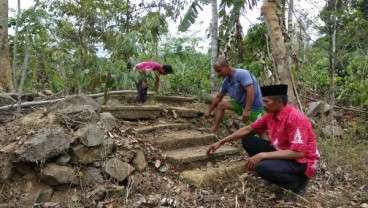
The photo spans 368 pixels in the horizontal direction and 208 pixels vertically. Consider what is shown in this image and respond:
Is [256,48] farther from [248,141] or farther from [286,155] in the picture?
[286,155]

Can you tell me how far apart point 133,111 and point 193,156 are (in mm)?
1413

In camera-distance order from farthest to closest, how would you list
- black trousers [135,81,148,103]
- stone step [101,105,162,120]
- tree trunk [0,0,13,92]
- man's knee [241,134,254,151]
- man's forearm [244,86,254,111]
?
black trousers [135,81,148,103] → tree trunk [0,0,13,92] → stone step [101,105,162,120] → man's forearm [244,86,254,111] → man's knee [241,134,254,151]

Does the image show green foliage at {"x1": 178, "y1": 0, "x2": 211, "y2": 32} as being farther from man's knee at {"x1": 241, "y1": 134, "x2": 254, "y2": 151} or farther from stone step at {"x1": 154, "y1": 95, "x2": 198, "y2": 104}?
stone step at {"x1": 154, "y1": 95, "x2": 198, "y2": 104}

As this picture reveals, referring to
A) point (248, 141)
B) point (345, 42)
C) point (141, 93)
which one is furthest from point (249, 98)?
point (345, 42)

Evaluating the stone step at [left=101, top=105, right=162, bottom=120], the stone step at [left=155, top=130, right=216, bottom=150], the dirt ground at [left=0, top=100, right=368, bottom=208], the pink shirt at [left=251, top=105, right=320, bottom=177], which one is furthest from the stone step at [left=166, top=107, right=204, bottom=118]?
the pink shirt at [left=251, top=105, right=320, bottom=177]

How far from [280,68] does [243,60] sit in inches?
94.3

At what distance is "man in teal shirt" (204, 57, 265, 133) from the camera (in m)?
5.01

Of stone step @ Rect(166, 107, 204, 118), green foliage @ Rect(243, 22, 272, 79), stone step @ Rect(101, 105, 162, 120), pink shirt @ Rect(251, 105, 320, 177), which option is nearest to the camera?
pink shirt @ Rect(251, 105, 320, 177)

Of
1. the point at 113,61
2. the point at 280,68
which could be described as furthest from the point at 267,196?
the point at 113,61

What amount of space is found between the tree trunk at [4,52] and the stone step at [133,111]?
2.26m

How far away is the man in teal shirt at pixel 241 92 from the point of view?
5.01 m

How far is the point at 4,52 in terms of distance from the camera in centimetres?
638

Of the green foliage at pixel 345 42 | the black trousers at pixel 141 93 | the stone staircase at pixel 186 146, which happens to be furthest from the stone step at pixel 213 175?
the green foliage at pixel 345 42

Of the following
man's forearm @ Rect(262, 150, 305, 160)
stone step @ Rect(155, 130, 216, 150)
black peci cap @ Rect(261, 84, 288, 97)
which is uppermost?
black peci cap @ Rect(261, 84, 288, 97)
